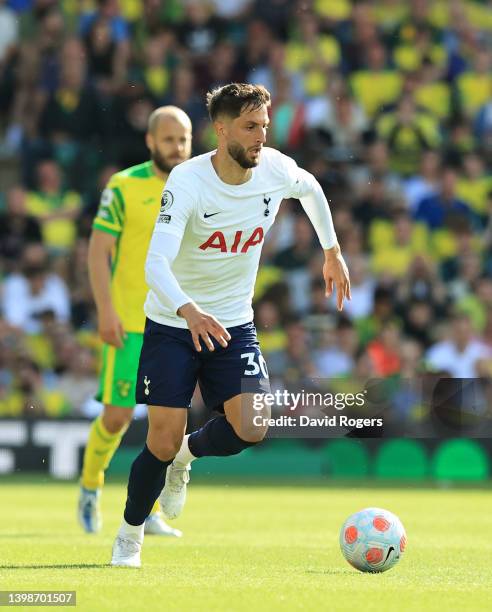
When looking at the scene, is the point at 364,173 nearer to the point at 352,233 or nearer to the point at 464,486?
the point at 352,233

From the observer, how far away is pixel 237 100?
702 centimetres

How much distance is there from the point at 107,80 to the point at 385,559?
1201 cm

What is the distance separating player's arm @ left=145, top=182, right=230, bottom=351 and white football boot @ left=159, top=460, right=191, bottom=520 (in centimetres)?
143

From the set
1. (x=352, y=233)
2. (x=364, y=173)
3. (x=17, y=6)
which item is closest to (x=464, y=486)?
(x=352, y=233)

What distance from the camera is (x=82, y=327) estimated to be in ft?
54.1

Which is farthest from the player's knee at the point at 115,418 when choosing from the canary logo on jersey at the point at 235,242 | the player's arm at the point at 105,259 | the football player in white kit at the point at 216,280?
the canary logo on jersey at the point at 235,242

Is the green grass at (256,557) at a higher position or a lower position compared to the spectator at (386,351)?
lower

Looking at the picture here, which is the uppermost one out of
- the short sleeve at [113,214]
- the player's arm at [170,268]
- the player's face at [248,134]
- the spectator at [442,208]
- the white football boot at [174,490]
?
the spectator at [442,208]

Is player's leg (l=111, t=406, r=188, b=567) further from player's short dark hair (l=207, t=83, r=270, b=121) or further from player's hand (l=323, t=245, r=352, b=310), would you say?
player's short dark hair (l=207, t=83, r=270, b=121)

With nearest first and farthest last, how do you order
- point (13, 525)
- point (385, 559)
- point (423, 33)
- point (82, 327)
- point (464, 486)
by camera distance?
point (385, 559) → point (13, 525) → point (464, 486) → point (82, 327) → point (423, 33)

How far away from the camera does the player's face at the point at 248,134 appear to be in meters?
7.02

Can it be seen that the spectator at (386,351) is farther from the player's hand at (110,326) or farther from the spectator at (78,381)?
the player's hand at (110,326)

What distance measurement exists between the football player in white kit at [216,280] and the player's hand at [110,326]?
1.70m

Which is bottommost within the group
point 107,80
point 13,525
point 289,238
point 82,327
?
point 13,525
